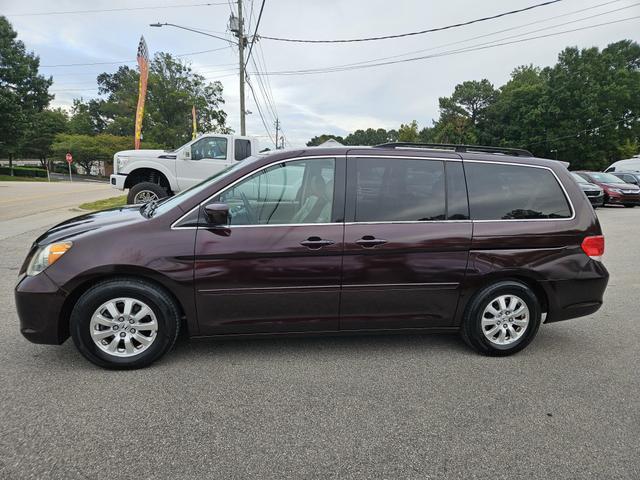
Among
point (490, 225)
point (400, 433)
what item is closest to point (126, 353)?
point (400, 433)

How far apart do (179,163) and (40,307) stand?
7786mm

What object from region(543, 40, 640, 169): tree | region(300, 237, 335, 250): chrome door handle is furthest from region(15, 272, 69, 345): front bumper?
region(543, 40, 640, 169): tree

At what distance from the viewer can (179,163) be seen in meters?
10.3

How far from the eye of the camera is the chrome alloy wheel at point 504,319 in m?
3.56

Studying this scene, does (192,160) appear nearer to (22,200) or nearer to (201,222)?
(201,222)

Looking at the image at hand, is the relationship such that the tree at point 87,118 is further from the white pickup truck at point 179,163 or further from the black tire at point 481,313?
the black tire at point 481,313

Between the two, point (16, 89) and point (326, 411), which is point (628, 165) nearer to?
point (326, 411)

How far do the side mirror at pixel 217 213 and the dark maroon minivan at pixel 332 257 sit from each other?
1 cm

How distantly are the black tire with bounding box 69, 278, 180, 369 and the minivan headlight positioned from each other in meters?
0.34

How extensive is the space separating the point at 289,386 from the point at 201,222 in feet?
4.52

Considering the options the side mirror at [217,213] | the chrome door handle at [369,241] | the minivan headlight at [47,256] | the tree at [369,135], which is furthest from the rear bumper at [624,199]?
the tree at [369,135]

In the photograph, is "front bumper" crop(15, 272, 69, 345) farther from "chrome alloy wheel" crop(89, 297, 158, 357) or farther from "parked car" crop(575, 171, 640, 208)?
"parked car" crop(575, 171, 640, 208)

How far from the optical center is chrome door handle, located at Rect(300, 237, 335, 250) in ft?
10.5

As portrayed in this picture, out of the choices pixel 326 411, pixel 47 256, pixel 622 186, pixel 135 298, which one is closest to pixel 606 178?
pixel 622 186
